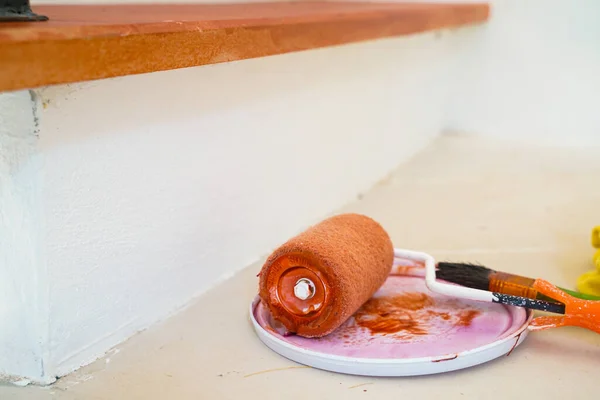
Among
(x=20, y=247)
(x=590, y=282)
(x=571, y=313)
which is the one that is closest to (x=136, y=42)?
(x=20, y=247)

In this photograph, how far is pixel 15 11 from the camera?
28.2 inches

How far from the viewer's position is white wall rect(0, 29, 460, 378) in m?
0.80

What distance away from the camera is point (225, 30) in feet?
2.81

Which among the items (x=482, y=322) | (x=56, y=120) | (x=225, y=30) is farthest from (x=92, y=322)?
(x=482, y=322)

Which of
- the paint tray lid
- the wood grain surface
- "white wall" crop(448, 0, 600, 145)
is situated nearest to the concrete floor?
the paint tray lid

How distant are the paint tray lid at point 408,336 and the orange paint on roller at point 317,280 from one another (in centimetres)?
3

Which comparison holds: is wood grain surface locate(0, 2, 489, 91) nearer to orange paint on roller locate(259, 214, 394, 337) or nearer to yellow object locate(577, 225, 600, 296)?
orange paint on roller locate(259, 214, 394, 337)

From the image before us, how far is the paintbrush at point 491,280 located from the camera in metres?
0.92

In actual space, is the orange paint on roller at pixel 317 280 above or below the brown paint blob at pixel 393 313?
above

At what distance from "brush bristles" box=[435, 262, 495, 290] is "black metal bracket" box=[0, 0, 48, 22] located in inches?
24.6

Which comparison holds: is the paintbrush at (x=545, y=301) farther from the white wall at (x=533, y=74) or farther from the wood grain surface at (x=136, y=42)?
the white wall at (x=533, y=74)

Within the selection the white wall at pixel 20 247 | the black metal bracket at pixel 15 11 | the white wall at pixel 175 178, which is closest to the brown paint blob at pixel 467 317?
the white wall at pixel 175 178

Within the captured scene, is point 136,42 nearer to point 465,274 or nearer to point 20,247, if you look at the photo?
point 20,247

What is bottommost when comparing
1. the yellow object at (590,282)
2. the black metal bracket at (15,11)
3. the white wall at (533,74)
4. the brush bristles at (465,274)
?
the yellow object at (590,282)
